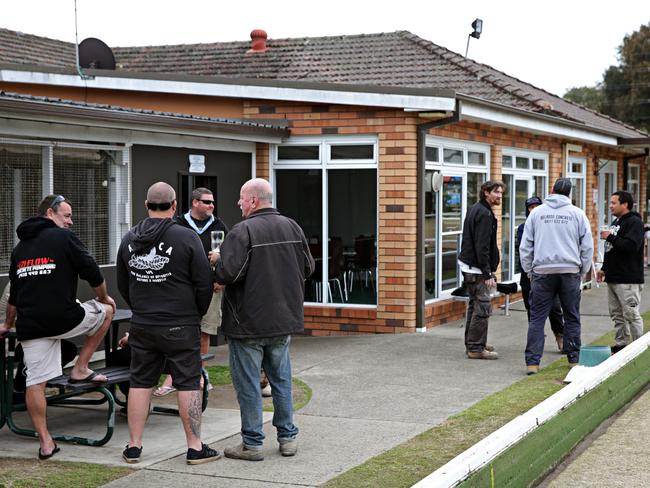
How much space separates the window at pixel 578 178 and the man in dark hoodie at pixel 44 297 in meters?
14.1

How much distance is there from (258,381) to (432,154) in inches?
279

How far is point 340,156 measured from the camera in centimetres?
1262

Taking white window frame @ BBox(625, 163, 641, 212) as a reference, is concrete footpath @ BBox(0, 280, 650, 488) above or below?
below

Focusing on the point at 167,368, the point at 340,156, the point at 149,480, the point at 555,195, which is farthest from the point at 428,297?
the point at 149,480

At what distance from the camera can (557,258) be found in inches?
371

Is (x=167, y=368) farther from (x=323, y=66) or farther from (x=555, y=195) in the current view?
(x=323, y=66)

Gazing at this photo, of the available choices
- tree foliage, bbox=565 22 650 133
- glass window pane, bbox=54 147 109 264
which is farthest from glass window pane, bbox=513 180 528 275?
tree foliage, bbox=565 22 650 133

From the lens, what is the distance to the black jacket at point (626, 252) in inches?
412

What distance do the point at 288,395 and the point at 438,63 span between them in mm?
9773

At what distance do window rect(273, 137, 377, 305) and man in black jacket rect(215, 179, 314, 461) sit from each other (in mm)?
5999

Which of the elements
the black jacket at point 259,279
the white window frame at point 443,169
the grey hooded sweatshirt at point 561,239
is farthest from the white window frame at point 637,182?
the black jacket at point 259,279

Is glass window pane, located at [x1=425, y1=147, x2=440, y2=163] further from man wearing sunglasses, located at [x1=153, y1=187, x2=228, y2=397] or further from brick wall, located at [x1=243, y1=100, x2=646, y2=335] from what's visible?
man wearing sunglasses, located at [x1=153, y1=187, x2=228, y2=397]

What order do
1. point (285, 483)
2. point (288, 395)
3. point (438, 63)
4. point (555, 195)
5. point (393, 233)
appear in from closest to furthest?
point (285, 483) < point (288, 395) < point (555, 195) < point (393, 233) < point (438, 63)

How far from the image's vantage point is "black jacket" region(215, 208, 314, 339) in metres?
6.34
